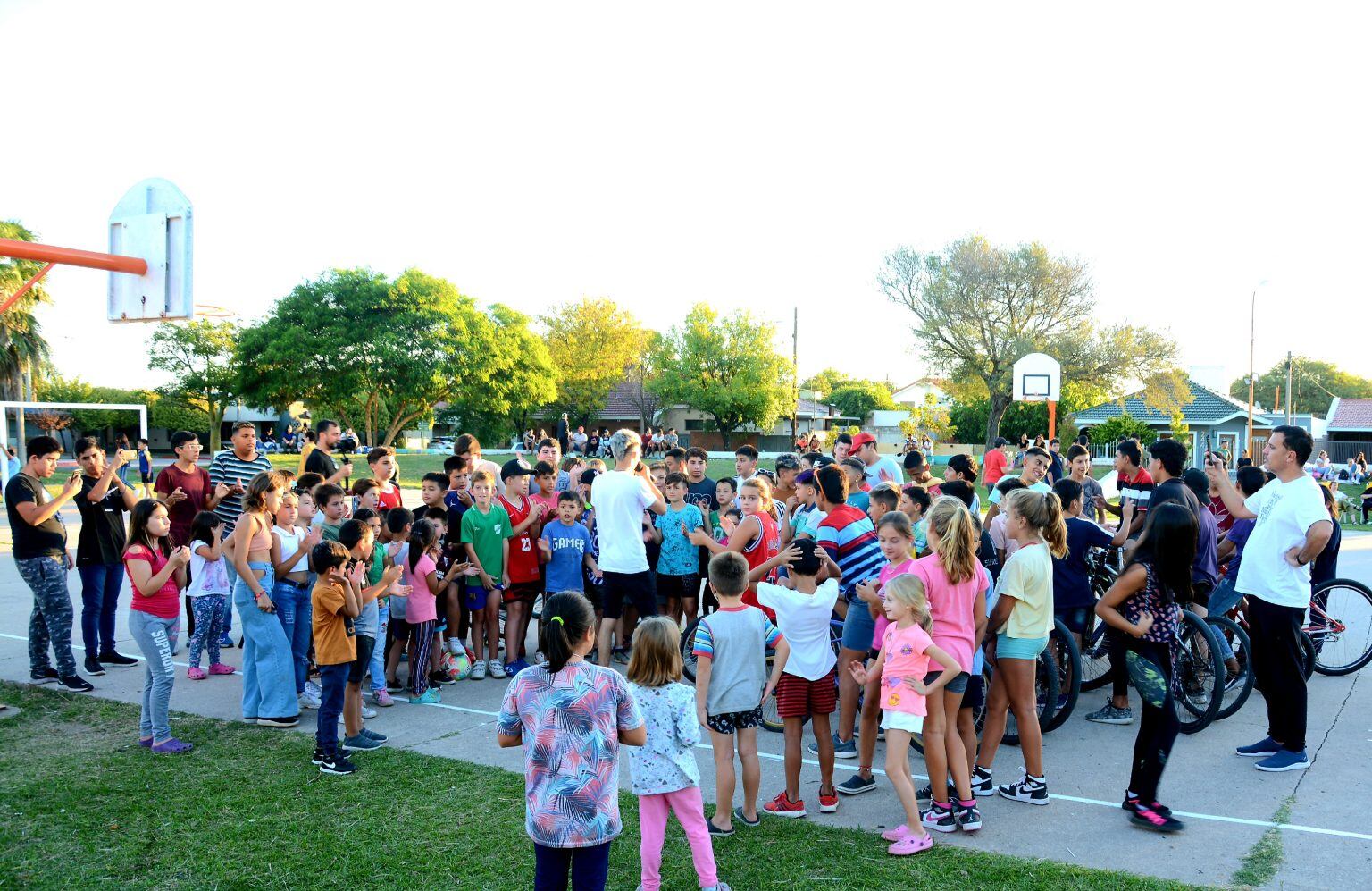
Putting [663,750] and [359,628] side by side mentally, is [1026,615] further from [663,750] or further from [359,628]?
[359,628]

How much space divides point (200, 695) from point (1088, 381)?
4554 cm

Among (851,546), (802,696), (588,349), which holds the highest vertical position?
(588,349)

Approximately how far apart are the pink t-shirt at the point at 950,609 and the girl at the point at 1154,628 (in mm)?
667

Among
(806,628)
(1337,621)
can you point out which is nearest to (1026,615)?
(806,628)

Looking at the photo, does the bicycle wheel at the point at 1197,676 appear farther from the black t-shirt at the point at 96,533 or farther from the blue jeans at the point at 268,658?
the black t-shirt at the point at 96,533

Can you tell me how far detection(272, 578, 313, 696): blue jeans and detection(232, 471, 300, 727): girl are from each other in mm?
106

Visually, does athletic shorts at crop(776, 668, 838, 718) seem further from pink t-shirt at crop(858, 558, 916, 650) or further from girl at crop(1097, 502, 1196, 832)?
girl at crop(1097, 502, 1196, 832)

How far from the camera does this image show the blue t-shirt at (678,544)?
7664mm

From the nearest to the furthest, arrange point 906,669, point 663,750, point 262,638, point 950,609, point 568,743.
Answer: point 568,743 < point 663,750 < point 906,669 < point 950,609 < point 262,638

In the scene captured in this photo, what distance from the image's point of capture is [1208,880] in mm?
3877

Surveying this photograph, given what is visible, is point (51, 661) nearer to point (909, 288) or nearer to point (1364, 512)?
point (1364, 512)

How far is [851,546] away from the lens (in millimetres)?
5445

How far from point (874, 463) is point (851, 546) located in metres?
4.51

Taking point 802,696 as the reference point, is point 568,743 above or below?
above
